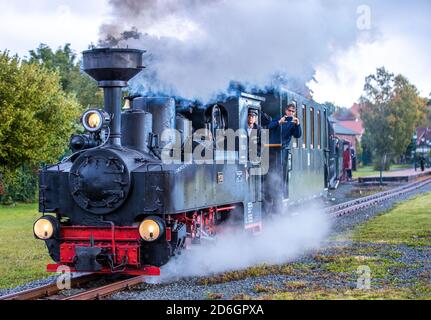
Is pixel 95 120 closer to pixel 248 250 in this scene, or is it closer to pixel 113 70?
pixel 113 70

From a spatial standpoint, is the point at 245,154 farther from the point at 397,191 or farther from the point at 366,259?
the point at 397,191

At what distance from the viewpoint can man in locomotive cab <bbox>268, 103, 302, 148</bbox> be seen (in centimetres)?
1405

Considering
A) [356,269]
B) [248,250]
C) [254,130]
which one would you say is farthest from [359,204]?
[356,269]

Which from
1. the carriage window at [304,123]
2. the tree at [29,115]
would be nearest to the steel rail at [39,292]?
the carriage window at [304,123]

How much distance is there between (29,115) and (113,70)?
16.9 m

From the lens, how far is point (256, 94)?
1469 centimetres

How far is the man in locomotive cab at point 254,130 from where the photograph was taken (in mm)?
12761

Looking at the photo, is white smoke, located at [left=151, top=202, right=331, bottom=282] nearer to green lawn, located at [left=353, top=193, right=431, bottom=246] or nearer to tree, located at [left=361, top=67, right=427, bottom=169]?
green lawn, located at [left=353, top=193, right=431, bottom=246]

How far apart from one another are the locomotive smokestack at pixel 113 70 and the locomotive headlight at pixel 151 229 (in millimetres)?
1236

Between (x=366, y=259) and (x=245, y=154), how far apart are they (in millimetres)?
2645

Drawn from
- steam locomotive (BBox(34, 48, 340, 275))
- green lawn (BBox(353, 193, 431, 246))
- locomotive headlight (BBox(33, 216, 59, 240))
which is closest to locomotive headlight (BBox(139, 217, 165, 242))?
steam locomotive (BBox(34, 48, 340, 275))

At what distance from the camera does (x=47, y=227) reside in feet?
33.2

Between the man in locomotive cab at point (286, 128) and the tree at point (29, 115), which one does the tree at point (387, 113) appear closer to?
the tree at point (29, 115)

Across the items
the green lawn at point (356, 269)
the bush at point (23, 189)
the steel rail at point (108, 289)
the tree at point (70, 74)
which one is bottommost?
the green lawn at point (356, 269)
